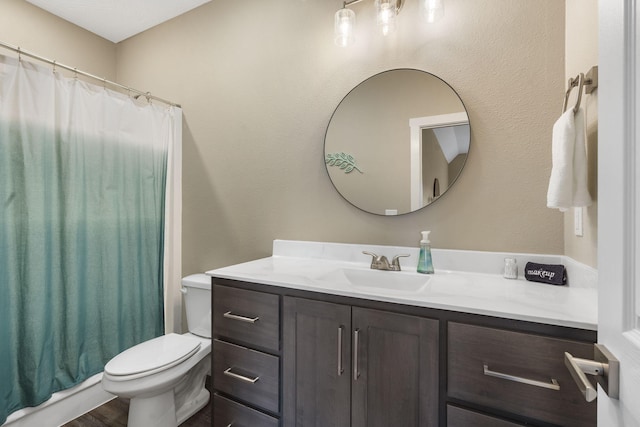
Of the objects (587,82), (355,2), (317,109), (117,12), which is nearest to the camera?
(587,82)

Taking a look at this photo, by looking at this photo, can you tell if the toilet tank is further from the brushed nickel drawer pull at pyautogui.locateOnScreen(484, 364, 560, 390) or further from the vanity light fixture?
the vanity light fixture

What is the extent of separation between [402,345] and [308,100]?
1470mm

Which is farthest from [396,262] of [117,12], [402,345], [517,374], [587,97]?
[117,12]

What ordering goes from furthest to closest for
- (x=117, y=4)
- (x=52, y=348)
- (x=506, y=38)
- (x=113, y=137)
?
(x=117, y=4)
(x=113, y=137)
(x=52, y=348)
(x=506, y=38)

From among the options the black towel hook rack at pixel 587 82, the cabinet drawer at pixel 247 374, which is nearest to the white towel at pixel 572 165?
the black towel hook rack at pixel 587 82

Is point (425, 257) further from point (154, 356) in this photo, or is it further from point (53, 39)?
point (53, 39)

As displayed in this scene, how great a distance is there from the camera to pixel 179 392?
1763mm

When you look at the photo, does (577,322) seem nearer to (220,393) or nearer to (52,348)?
(220,393)

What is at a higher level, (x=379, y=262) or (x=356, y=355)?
(x=379, y=262)

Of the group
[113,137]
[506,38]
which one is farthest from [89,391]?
[506,38]

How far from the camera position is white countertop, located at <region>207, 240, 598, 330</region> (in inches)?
34.6

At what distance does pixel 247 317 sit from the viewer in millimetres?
1285

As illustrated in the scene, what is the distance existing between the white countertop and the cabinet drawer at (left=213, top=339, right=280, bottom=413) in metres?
0.33

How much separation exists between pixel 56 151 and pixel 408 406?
2.17 m
